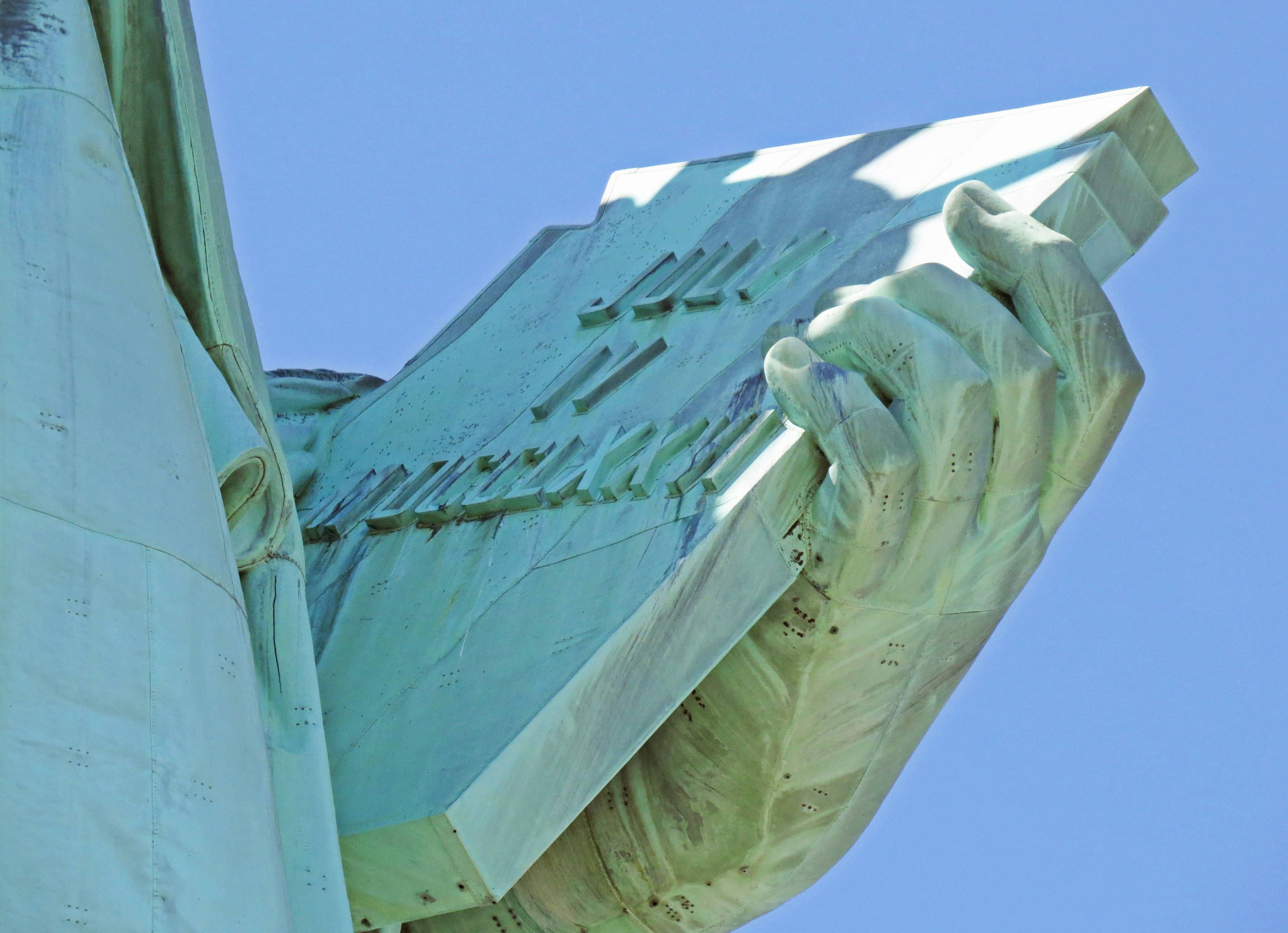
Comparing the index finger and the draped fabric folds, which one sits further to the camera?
the index finger

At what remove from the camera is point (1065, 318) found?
991 cm

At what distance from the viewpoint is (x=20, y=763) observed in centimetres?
697

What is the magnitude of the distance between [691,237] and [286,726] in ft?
12.9

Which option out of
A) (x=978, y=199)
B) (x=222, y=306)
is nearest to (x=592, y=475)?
(x=222, y=306)

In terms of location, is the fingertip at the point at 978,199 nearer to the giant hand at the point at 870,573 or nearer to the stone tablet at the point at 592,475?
the giant hand at the point at 870,573

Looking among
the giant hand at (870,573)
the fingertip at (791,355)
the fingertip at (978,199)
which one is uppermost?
the fingertip at (978,199)

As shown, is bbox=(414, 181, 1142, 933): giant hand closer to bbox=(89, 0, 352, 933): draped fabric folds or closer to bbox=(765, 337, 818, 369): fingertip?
bbox=(765, 337, 818, 369): fingertip

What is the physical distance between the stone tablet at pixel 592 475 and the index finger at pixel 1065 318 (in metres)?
0.31

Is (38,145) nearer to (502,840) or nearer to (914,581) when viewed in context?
(502,840)

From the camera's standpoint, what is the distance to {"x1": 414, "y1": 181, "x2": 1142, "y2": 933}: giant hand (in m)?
9.70

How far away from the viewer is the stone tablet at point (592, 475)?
9281 mm

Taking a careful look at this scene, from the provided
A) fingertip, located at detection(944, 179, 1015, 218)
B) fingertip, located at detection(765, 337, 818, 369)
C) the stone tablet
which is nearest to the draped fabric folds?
the stone tablet

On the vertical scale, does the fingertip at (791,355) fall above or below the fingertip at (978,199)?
below

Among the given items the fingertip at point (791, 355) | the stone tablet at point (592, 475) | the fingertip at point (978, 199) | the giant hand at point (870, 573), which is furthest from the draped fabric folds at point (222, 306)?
the fingertip at point (978, 199)
